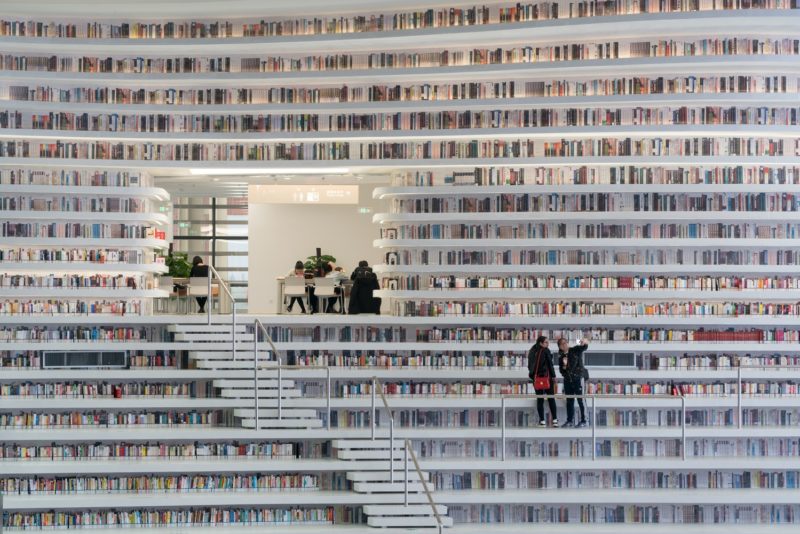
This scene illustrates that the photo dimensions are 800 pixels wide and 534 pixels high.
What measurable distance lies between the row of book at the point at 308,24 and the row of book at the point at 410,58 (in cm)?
28

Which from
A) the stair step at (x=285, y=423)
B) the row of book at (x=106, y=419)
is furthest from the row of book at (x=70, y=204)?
the stair step at (x=285, y=423)

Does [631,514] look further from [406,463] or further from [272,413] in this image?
[272,413]

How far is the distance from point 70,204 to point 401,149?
3830mm

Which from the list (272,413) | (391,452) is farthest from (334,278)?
(391,452)

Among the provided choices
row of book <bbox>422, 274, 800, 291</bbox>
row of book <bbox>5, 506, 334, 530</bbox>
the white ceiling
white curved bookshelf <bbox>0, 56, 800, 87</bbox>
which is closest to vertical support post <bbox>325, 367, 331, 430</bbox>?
row of book <bbox>5, 506, 334, 530</bbox>

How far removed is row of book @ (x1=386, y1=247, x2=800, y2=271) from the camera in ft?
47.0

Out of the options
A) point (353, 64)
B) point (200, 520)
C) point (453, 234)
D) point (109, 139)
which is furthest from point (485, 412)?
point (109, 139)

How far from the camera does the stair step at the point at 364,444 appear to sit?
1309 cm

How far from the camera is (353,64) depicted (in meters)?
15.1

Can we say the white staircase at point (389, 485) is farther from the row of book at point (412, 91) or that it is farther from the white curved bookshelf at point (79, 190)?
Answer: the row of book at point (412, 91)

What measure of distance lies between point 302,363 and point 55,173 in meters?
3.59

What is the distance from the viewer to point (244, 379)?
1395 cm

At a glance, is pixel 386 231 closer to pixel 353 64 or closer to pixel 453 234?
pixel 453 234

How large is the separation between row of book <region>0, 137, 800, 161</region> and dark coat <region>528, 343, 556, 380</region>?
7.82 feet
